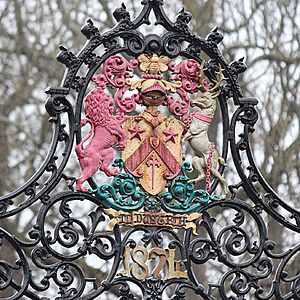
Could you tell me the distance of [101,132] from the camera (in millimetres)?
14359

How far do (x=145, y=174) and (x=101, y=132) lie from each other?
506mm

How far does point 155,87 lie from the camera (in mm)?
14375

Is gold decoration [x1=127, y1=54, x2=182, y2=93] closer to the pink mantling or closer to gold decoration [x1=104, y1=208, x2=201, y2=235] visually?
the pink mantling

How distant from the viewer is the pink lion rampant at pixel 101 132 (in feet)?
46.9

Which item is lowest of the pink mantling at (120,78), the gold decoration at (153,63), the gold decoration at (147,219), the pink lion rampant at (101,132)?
the gold decoration at (147,219)

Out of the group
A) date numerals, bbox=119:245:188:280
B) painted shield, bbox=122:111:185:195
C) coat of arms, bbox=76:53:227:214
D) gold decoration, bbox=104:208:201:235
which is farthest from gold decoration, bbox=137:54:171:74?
date numerals, bbox=119:245:188:280

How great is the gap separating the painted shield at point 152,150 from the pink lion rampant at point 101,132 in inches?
4.0

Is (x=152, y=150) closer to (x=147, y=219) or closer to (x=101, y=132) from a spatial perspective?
(x=101, y=132)

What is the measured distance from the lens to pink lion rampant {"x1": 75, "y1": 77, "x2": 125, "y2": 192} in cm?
1429

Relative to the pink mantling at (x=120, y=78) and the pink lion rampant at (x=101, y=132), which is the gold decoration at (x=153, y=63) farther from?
the pink lion rampant at (x=101, y=132)

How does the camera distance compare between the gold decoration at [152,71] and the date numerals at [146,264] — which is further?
the gold decoration at [152,71]

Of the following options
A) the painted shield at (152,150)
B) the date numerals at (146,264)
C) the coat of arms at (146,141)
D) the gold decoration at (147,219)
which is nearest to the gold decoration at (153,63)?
the coat of arms at (146,141)

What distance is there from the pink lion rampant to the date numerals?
2.22ft

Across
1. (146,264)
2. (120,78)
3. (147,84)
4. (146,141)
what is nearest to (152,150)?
(146,141)
